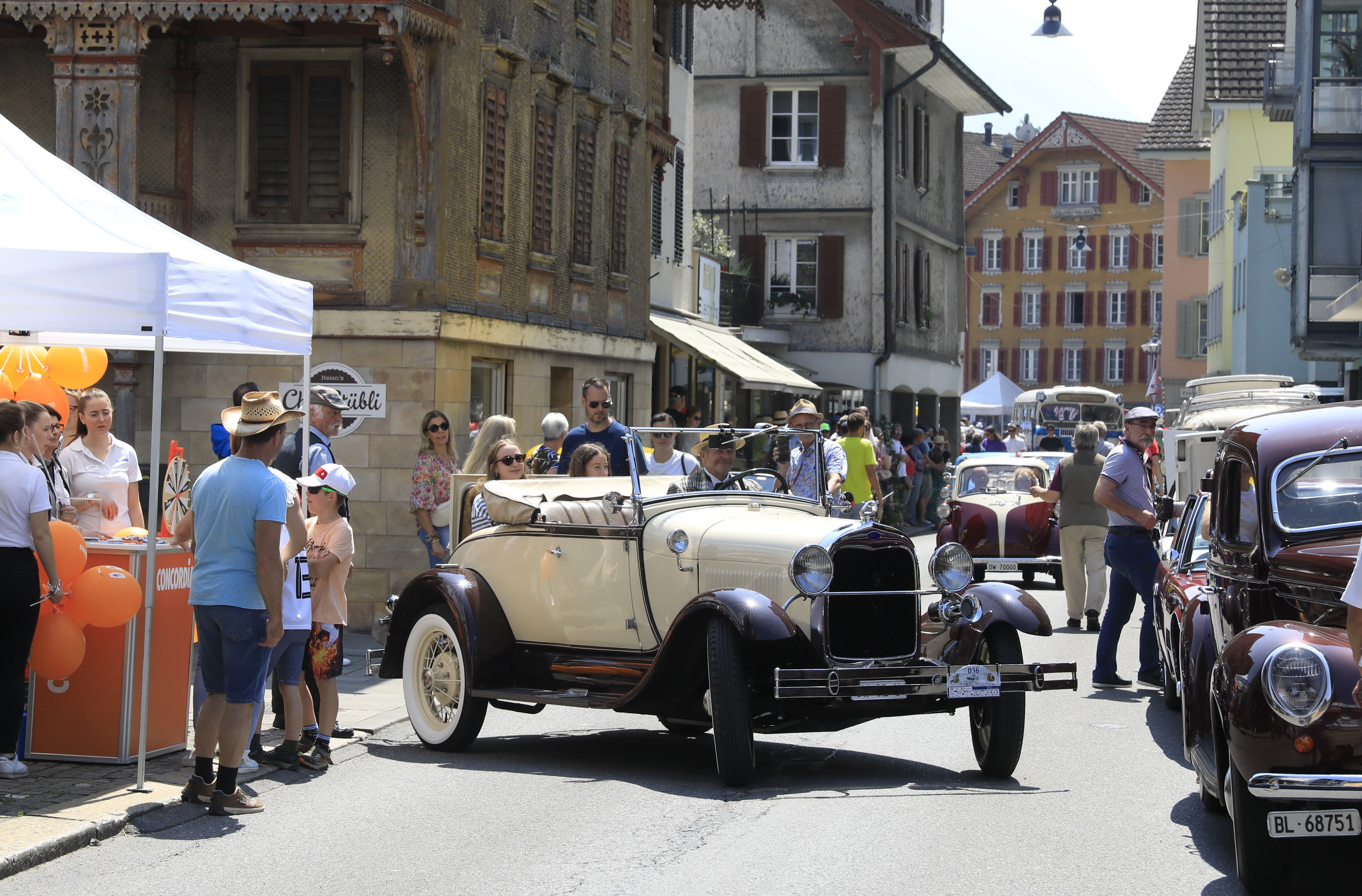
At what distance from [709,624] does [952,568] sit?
1.38 m

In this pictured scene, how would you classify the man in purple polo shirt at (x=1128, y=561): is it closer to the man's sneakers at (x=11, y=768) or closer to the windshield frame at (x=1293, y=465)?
the windshield frame at (x=1293, y=465)

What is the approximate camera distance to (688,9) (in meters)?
28.2

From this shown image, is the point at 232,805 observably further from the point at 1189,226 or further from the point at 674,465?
the point at 1189,226

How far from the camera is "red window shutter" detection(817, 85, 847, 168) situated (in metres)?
37.7

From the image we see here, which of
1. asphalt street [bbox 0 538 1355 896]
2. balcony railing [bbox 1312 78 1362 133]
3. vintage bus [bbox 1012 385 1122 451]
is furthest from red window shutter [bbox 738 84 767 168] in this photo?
asphalt street [bbox 0 538 1355 896]

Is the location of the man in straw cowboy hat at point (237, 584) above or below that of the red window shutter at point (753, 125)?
below

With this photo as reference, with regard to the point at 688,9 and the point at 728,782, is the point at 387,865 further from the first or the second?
the point at 688,9

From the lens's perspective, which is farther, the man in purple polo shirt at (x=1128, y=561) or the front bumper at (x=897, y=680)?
the man in purple polo shirt at (x=1128, y=561)

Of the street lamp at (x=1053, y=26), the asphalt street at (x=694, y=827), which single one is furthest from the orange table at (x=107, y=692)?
the street lamp at (x=1053, y=26)

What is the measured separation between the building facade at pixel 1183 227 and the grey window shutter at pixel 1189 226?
0.02m

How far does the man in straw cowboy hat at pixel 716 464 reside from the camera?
9.75m

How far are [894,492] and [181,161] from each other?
1629cm

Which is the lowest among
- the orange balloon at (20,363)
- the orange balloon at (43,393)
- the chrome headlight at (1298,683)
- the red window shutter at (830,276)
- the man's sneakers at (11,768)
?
the man's sneakers at (11,768)

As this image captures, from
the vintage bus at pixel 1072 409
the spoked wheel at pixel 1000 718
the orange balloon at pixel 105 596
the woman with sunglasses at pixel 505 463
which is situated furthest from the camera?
the vintage bus at pixel 1072 409
